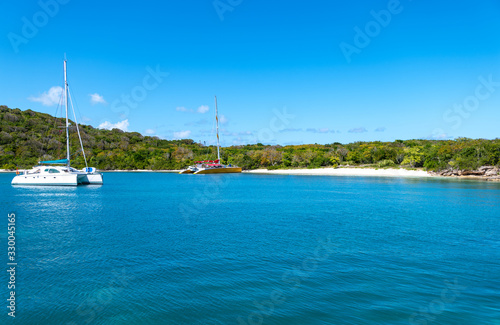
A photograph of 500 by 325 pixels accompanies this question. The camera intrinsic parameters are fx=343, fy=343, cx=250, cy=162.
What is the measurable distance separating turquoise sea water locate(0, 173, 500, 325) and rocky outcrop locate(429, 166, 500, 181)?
170 feet

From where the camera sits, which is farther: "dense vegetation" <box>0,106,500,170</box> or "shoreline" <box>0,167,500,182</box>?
"dense vegetation" <box>0,106,500,170</box>

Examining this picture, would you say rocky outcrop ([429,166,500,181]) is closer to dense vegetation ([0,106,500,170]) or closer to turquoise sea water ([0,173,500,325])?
dense vegetation ([0,106,500,170])

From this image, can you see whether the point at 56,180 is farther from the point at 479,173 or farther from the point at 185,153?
the point at 185,153

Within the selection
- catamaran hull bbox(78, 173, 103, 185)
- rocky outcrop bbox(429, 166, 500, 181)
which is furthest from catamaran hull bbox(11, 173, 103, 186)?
rocky outcrop bbox(429, 166, 500, 181)

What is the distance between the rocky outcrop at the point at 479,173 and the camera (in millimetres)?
64062

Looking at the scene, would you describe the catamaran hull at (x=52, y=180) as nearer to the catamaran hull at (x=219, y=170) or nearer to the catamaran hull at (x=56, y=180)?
the catamaran hull at (x=56, y=180)

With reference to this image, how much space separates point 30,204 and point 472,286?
32.6m


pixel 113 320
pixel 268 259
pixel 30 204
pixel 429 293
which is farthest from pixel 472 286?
pixel 30 204

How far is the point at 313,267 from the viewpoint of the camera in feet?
40.1

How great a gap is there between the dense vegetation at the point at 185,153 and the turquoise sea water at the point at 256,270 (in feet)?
210

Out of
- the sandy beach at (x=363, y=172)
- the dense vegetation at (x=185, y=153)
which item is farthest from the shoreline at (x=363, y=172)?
the dense vegetation at (x=185, y=153)

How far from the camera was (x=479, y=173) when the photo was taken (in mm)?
67812

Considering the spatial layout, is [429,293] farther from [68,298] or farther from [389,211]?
[389,211]

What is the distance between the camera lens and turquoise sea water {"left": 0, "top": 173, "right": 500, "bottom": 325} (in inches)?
344
